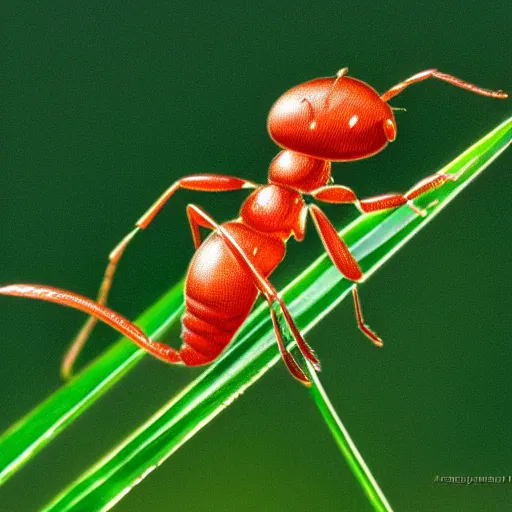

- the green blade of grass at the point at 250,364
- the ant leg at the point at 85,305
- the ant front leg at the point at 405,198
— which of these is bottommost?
the green blade of grass at the point at 250,364

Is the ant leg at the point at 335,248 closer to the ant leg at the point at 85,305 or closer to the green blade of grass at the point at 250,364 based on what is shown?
the green blade of grass at the point at 250,364

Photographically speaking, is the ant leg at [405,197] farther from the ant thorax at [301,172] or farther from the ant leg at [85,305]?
the ant leg at [85,305]

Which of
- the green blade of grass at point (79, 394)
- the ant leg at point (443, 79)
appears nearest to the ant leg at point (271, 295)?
the green blade of grass at point (79, 394)

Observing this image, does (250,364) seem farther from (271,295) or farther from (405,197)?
(405,197)

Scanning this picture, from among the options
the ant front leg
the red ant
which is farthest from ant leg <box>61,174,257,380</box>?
the ant front leg

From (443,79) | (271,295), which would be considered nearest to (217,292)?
(271,295)

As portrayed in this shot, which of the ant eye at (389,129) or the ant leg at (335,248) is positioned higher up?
the ant eye at (389,129)

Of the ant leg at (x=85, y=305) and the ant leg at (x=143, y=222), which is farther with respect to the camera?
the ant leg at (x=143, y=222)
